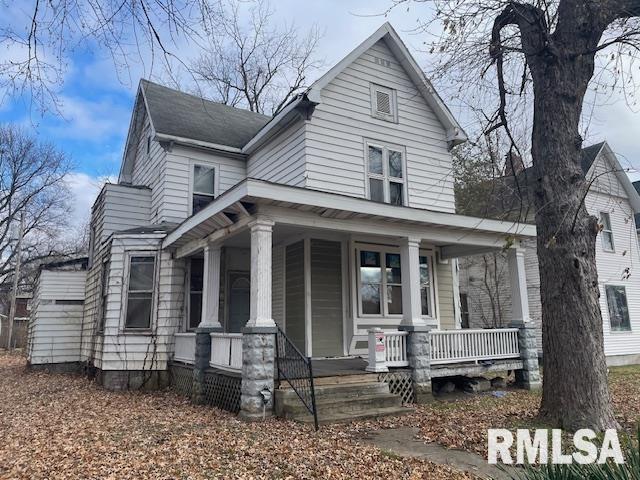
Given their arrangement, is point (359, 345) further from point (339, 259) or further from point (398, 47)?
point (398, 47)

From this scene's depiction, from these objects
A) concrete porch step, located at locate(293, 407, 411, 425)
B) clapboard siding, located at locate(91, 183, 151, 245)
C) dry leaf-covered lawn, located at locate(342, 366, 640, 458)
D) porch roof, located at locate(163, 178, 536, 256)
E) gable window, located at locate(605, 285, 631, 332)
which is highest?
clapboard siding, located at locate(91, 183, 151, 245)

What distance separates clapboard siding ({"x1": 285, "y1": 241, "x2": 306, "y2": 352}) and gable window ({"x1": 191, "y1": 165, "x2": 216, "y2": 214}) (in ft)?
9.45

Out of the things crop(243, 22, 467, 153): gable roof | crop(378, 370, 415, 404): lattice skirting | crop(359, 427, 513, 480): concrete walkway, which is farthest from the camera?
crop(243, 22, 467, 153): gable roof

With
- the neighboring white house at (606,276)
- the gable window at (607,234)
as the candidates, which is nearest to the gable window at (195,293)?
the neighboring white house at (606,276)

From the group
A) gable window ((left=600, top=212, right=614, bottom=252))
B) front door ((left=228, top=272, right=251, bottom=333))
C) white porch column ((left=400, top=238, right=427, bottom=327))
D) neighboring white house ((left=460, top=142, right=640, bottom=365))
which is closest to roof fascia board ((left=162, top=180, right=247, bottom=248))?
front door ((left=228, top=272, right=251, bottom=333))

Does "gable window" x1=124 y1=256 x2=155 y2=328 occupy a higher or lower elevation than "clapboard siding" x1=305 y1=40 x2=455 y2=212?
lower

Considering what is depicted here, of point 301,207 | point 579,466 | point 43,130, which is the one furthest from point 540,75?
point 43,130

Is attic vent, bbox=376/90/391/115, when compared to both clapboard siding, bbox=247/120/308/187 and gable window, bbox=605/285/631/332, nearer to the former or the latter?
clapboard siding, bbox=247/120/308/187

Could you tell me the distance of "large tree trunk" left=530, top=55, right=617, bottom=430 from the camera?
19.9ft

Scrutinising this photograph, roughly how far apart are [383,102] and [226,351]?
6.98 metres

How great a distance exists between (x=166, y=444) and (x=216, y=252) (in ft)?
13.4

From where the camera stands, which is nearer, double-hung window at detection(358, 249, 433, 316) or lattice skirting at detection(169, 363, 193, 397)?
lattice skirting at detection(169, 363, 193, 397)

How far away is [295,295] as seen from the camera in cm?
1024

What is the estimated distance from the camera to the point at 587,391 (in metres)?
6.03
